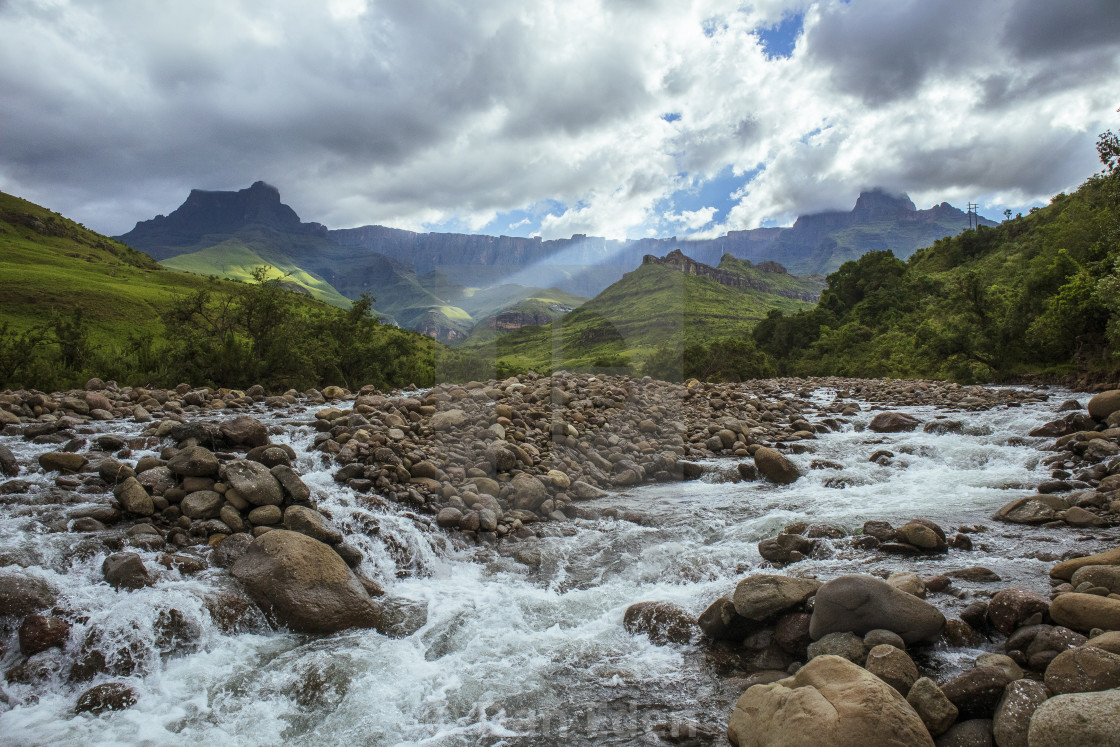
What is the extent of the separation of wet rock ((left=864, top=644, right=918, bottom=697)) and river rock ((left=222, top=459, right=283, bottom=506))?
8658 millimetres

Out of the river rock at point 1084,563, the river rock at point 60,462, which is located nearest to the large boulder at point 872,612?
the river rock at point 1084,563

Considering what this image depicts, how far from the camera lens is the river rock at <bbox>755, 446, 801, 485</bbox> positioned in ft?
45.3

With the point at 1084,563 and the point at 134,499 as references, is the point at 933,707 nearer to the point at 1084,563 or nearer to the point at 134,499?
the point at 1084,563

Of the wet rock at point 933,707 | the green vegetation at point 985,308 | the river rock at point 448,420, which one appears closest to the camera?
the wet rock at point 933,707

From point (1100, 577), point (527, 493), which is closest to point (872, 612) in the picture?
point (1100, 577)

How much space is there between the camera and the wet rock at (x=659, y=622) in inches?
270

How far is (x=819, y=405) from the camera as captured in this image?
1041 inches

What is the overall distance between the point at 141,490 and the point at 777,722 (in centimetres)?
927

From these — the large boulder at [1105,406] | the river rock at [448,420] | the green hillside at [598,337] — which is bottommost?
the river rock at [448,420]

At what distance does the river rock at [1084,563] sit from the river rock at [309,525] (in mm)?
10026

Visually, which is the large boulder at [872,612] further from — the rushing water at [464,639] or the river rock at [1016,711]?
the river rock at [1016,711]

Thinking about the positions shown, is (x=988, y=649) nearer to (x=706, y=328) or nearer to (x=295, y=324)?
(x=295, y=324)

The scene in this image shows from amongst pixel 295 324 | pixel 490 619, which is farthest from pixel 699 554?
pixel 295 324

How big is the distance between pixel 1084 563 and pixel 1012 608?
1790mm
